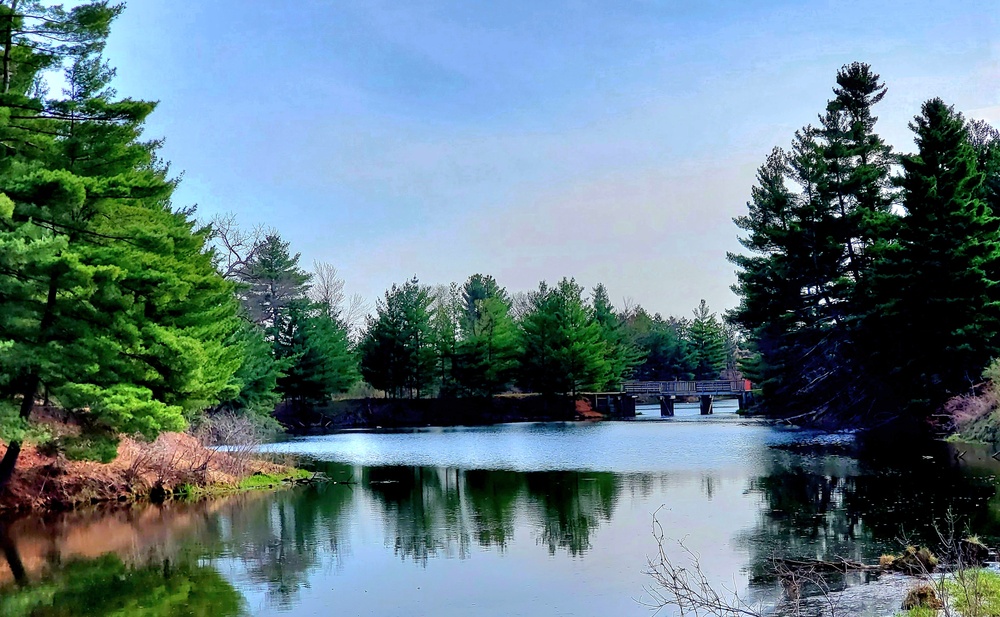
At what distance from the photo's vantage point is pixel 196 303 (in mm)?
23609

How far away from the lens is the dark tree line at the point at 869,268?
39531mm

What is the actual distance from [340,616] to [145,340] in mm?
10789

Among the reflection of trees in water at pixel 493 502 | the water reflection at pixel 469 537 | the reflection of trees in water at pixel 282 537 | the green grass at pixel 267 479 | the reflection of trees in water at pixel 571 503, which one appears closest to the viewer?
the water reflection at pixel 469 537

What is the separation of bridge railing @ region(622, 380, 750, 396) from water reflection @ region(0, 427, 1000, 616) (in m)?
49.1

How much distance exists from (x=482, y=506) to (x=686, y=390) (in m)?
58.8

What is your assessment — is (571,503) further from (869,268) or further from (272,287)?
(272,287)

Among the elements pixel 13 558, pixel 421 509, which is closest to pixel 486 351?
pixel 421 509

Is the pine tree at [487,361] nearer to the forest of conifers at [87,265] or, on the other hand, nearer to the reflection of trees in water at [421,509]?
the reflection of trees in water at [421,509]

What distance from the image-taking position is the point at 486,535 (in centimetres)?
1806

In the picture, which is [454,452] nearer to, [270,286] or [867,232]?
[867,232]

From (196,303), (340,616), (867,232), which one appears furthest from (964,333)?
A: (340,616)

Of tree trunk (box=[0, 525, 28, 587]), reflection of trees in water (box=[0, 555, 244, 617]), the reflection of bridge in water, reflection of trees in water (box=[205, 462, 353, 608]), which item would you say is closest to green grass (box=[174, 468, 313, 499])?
reflection of trees in water (box=[205, 462, 353, 608])

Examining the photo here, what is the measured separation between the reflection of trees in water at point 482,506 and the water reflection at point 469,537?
82 mm

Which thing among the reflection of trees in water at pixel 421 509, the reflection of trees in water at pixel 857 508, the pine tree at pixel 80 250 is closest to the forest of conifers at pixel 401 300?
the pine tree at pixel 80 250
